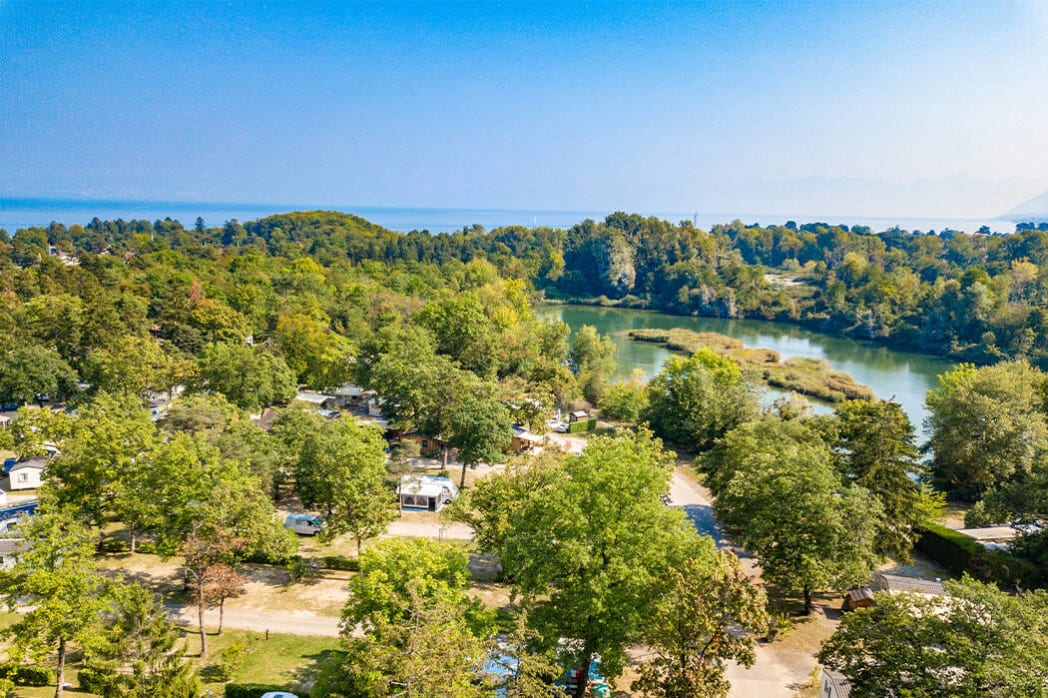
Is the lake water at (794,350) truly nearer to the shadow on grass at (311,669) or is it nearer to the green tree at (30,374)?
the green tree at (30,374)

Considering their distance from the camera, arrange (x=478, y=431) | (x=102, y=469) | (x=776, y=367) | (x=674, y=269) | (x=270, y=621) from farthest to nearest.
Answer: (x=674, y=269), (x=776, y=367), (x=478, y=431), (x=102, y=469), (x=270, y=621)

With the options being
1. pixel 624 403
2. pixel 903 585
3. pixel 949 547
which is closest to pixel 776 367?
pixel 624 403

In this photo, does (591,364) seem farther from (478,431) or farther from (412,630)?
(412,630)

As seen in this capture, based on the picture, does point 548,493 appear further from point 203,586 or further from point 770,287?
point 770,287

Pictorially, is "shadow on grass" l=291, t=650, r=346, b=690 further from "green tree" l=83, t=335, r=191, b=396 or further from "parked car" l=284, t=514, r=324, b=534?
"green tree" l=83, t=335, r=191, b=396

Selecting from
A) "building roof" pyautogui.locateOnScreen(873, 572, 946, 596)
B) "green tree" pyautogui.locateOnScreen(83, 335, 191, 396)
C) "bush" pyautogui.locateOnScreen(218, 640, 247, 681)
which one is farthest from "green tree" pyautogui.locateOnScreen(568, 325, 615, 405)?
"bush" pyautogui.locateOnScreen(218, 640, 247, 681)

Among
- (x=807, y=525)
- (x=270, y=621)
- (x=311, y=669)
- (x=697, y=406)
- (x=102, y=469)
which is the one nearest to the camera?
(x=311, y=669)

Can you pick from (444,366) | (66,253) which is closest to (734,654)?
(444,366)

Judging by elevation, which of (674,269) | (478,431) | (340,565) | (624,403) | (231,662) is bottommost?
(340,565)
